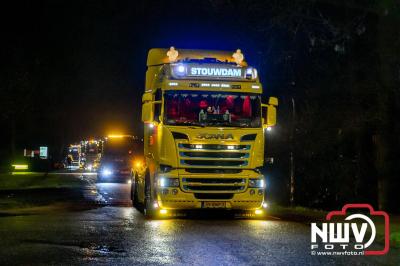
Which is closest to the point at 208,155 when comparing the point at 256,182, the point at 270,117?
the point at 256,182

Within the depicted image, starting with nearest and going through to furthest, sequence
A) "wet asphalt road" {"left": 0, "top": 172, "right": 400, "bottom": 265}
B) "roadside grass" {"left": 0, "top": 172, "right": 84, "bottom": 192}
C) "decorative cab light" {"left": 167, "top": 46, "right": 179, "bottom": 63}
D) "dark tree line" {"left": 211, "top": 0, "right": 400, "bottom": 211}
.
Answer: "wet asphalt road" {"left": 0, "top": 172, "right": 400, "bottom": 265} → "decorative cab light" {"left": 167, "top": 46, "right": 179, "bottom": 63} → "dark tree line" {"left": 211, "top": 0, "right": 400, "bottom": 211} → "roadside grass" {"left": 0, "top": 172, "right": 84, "bottom": 192}

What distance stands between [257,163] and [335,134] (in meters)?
7.71

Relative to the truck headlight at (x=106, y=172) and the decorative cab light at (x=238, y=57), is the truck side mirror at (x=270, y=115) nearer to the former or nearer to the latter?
the decorative cab light at (x=238, y=57)

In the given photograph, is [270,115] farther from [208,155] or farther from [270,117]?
[208,155]

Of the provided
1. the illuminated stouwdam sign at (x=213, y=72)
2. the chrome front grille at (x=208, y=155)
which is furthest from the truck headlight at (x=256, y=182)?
the illuminated stouwdam sign at (x=213, y=72)

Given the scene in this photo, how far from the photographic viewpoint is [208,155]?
16828 millimetres

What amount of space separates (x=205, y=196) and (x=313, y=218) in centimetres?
339

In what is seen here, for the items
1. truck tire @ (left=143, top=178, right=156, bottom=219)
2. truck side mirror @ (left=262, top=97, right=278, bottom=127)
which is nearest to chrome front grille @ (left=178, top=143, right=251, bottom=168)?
truck side mirror @ (left=262, top=97, right=278, bottom=127)

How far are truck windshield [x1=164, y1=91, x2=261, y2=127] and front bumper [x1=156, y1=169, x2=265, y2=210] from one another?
→ 128 cm

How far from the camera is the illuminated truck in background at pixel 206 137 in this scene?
659 inches

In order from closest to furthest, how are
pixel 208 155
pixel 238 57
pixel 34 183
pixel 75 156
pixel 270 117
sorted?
pixel 208 155 < pixel 270 117 < pixel 238 57 < pixel 34 183 < pixel 75 156

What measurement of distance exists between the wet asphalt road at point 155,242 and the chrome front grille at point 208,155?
4.86 feet

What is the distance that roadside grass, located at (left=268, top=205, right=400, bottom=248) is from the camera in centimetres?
1374

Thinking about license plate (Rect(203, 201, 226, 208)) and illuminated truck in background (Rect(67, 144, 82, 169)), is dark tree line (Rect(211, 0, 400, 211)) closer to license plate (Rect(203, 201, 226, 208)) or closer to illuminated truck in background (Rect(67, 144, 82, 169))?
license plate (Rect(203, 201, 226, 208))
